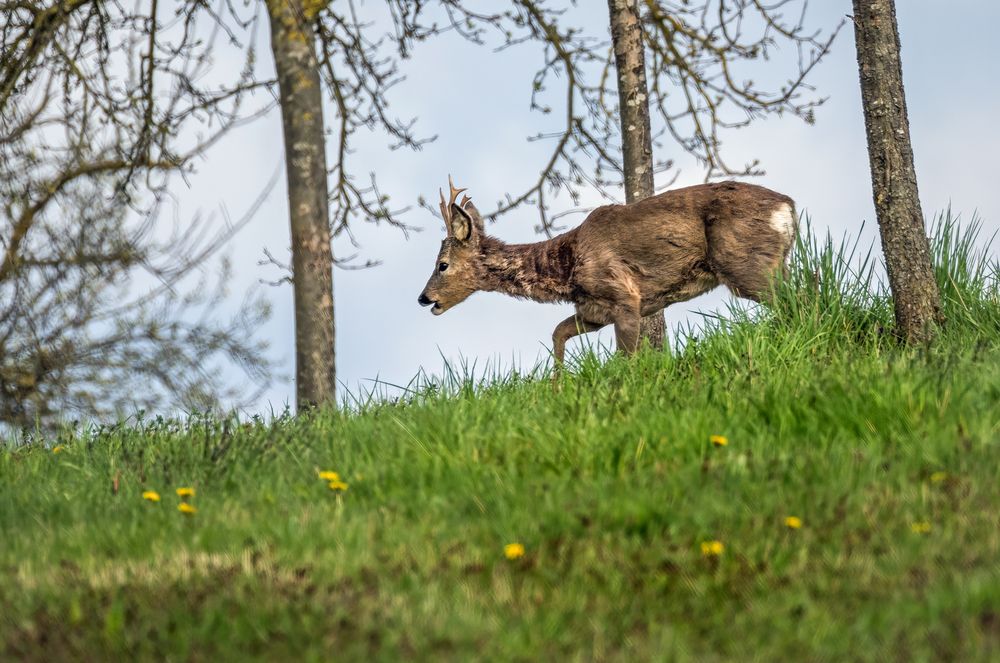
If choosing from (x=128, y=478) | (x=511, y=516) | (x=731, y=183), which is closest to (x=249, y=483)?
(x=128, y=478)

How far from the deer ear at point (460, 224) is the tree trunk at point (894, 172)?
3.64 m

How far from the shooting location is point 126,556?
5.37m

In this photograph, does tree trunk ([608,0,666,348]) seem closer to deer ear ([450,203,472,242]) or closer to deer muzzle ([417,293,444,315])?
deer ear ([450,203,472,242])

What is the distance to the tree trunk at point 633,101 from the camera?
37.1 ft

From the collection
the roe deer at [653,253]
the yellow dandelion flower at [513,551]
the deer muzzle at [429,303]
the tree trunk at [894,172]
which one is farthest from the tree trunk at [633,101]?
the yellow dandelion flower at [513,551]

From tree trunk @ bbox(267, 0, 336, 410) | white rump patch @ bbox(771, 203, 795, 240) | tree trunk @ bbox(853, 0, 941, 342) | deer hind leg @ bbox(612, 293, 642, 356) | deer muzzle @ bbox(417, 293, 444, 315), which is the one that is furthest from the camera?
deer muzzle @ bbox(417, 293, 444, 315)

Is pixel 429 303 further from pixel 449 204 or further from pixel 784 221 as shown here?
pixel 784 221

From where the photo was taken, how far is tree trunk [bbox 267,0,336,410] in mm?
8250

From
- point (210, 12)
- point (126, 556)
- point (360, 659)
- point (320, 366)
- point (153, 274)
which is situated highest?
point (210, 12)

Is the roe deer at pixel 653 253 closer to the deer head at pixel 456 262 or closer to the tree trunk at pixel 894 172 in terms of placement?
the deer head at pixel 456 262

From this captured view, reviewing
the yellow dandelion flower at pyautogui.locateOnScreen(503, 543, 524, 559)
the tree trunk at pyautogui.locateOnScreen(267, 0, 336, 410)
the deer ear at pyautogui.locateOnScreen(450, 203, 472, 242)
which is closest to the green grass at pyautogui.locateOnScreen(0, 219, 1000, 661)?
the yellow dandelion flower at pyautogui.locateOnScreen(503, 543, 524, 559)

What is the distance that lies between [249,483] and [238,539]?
1142mm

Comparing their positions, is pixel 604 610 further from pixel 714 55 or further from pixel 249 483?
pixel 714 55

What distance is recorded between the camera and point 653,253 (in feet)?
33.8
